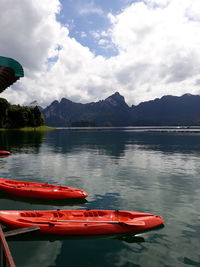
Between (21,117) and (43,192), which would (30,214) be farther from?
(21,117)

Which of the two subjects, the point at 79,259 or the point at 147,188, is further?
the point at 147,188

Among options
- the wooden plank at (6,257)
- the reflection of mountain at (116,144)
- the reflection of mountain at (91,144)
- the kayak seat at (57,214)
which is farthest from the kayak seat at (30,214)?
the reflection of mountain at (91,144)

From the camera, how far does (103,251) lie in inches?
474

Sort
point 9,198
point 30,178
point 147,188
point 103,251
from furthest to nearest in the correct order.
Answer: point 30,178 → point 147,188 → point 9,198 → point 103,251

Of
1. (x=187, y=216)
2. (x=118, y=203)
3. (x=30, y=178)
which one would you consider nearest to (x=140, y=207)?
(x=118, y=203)

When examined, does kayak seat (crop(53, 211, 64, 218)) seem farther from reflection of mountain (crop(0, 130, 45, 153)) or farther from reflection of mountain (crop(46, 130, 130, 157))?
reflection of mountain (crop(0, 130, 45, 153))

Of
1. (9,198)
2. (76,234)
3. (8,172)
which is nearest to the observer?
(76,234)

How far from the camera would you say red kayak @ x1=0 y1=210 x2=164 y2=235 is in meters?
13.2

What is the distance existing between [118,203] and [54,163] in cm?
2076

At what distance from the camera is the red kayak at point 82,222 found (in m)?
13.2

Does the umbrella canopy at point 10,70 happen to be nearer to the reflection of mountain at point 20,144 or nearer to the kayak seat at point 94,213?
the kayak seat at point 94,213

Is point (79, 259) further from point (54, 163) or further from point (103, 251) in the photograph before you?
point (54, 163)

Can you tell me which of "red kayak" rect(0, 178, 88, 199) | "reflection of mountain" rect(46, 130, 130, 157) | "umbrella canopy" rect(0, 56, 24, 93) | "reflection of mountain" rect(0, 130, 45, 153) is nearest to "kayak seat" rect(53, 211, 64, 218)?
"red kayak" rect(0, 178, 88, 199)

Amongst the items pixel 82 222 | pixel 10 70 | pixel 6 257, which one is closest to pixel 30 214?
pixel 82 222
